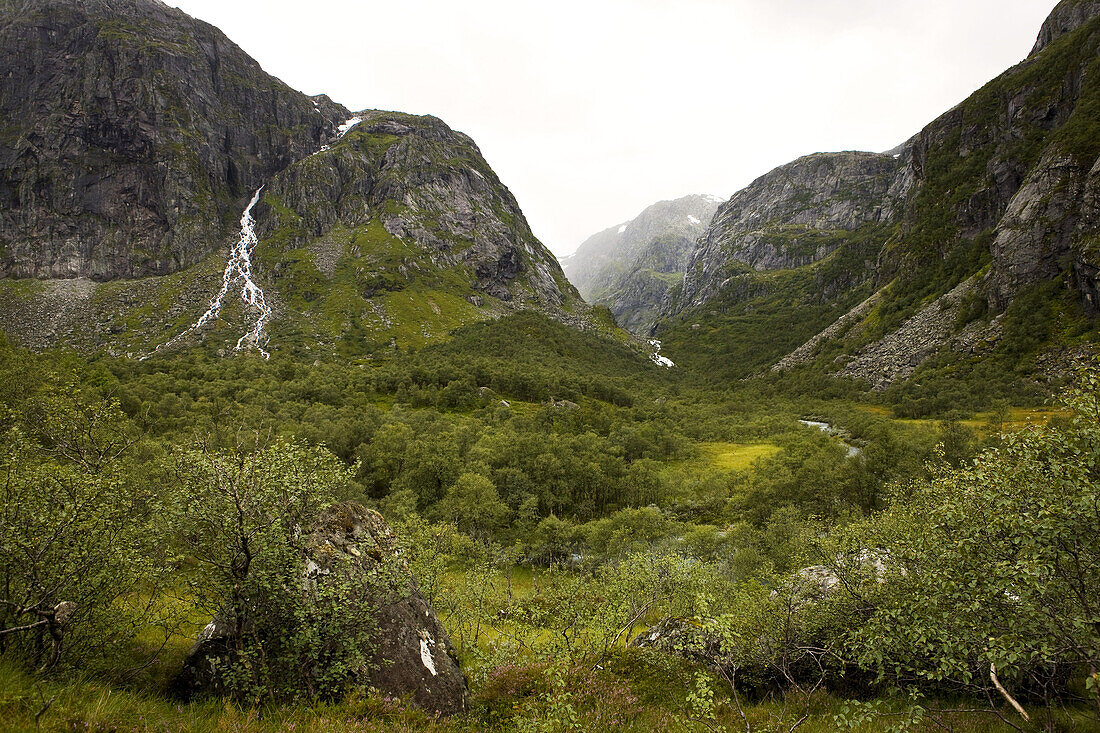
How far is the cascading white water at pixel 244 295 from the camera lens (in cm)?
13700

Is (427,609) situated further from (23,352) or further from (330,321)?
(330,321)

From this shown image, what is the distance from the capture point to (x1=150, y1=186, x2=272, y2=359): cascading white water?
449ft

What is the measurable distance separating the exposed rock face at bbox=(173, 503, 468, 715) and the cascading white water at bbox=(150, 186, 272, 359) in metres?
140

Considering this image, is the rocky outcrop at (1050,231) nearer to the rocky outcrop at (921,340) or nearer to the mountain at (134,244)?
the rocky outcrop at (921,340)

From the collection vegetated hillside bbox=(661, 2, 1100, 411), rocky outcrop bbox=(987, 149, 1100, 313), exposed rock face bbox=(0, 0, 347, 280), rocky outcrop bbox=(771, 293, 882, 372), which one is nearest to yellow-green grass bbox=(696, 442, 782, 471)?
vegetated hillside bbox=(661, 2, 1100, 411)

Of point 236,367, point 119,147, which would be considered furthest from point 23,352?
point 119,147

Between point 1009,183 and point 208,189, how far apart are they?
30745 cm

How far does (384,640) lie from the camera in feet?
40.8

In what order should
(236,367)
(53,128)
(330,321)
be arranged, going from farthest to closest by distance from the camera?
(53,128)
(330,321)
(236,367)

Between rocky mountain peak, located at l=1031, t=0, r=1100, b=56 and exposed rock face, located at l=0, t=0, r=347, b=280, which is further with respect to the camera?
exposed rock face, located at l=0, t=0, r=347, b=280

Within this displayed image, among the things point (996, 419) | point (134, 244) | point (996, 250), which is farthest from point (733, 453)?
point (134, 244)

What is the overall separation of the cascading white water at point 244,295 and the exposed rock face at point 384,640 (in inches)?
5505

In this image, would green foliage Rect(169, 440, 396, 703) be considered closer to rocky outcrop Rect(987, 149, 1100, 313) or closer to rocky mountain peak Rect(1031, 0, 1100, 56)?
rocky outcrop Rect(987, 149, 1100, 313)

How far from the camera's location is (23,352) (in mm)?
56188
